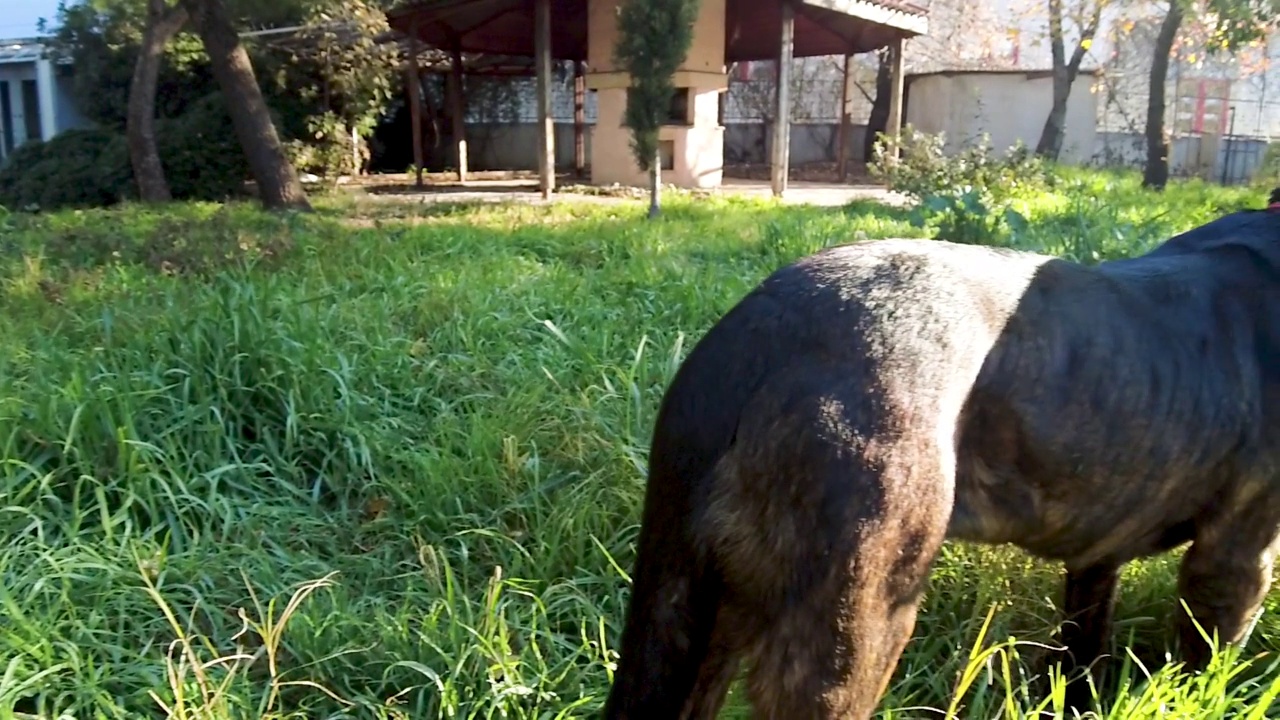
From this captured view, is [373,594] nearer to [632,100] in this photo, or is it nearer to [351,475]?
[351,475]

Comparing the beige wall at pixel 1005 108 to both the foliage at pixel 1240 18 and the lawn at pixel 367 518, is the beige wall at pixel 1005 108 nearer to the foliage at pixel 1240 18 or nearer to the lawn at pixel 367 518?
the foliage at pixel 1240 18

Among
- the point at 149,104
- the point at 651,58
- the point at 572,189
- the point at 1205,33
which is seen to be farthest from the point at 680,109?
the point at 1205,33

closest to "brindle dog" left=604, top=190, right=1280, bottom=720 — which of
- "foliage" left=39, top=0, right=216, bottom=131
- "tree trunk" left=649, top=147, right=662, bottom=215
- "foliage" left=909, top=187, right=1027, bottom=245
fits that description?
"foliage" left=909, top=187, right=1027, bottom=245

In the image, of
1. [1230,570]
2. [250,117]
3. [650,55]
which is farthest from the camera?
[250,117]

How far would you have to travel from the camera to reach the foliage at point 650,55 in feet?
32.0

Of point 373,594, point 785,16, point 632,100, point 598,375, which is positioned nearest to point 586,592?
point 373,594

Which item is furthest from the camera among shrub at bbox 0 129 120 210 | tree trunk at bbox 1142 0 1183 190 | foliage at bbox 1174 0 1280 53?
tree trunk at bbox 1142 0 1183 190

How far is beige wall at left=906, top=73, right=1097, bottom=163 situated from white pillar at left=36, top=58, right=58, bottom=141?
17212mm

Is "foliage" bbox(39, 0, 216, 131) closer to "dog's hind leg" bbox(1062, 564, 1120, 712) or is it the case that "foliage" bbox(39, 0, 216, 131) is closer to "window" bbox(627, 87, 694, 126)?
"window" bbox(627, 87, 694, 126)

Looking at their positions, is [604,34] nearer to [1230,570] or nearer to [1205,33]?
[1205,33]

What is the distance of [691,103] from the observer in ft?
46.9

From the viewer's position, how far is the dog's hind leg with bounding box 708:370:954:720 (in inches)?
67.8

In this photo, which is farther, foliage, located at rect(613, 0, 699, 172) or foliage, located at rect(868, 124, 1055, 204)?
foliage, located at rect(868, 124, 1055, 204)

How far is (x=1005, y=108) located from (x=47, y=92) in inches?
744
